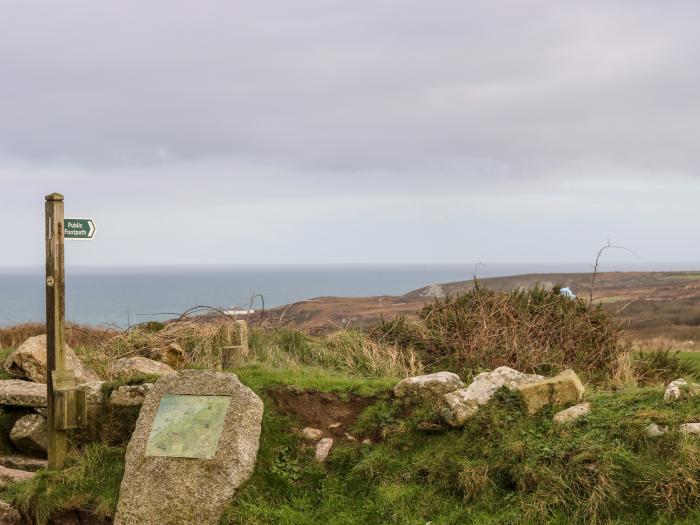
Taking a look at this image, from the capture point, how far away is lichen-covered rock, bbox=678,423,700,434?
273 inches

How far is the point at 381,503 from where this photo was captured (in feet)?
24.2

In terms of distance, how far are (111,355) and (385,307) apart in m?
16.2

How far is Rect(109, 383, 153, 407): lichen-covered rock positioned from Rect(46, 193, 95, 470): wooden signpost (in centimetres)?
50

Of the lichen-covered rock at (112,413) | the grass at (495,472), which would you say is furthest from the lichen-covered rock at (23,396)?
the grass at (495,472)

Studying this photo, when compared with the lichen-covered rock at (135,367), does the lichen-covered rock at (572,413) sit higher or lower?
lower

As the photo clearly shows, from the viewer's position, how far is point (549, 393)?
8.10 metres

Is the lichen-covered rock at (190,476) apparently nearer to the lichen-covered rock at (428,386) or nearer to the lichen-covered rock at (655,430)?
the lichen-covered rock at (428,386)

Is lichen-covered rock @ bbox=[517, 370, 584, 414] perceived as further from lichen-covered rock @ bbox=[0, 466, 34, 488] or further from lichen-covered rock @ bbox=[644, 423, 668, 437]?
lichen-covered rock @ bbox=[0, 466, 34, 488]

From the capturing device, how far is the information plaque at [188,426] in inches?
316

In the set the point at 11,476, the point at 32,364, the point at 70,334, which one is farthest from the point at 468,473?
the point at 70,334

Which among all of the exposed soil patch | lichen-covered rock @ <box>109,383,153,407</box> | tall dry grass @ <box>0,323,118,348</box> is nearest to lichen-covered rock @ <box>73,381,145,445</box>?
lichen-covered rock @ <box>109,383,153,407</box>

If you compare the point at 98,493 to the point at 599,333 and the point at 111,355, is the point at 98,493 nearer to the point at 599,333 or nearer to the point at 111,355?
the point at 111,355

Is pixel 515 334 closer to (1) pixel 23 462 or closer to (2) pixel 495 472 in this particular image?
(2) pixel 495 472

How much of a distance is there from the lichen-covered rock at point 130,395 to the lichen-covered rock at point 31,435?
133 centimetres
